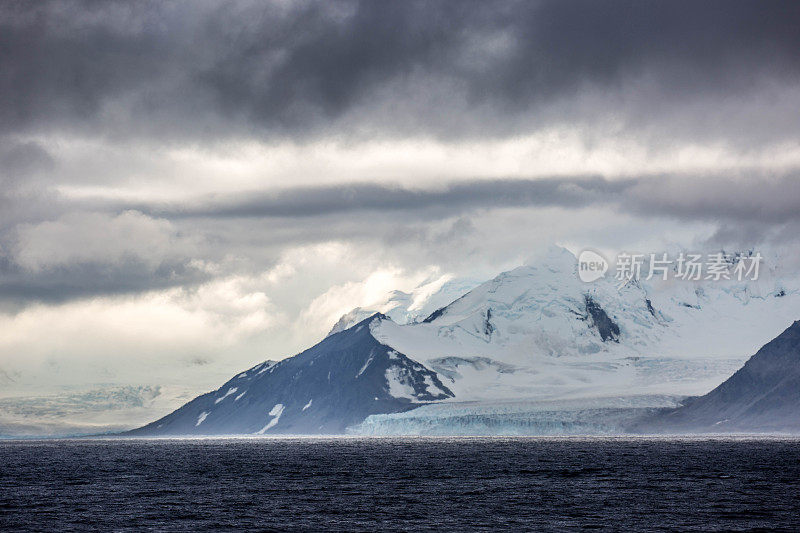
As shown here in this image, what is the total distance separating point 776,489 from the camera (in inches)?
5945

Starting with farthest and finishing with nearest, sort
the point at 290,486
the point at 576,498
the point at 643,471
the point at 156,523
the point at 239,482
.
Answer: the point at 643,471 → the point at 239,482 → the point at 290,486 → the point at 576,498 → the point at 156,523

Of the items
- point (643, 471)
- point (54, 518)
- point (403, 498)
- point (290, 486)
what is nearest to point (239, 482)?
point (290, 486)

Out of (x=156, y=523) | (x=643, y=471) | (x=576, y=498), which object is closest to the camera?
(x=156, y=523)

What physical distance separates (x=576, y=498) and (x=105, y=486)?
7802cm

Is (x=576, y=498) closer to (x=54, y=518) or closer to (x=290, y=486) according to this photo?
(x=290, y=486)

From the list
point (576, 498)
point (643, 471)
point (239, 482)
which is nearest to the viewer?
point (576, 498)

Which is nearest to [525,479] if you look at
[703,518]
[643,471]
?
[643,471]

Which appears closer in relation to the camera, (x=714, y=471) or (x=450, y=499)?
(x=450, y=499)

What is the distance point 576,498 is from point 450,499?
16.9m

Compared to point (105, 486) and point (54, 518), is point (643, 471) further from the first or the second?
point (54, 518)

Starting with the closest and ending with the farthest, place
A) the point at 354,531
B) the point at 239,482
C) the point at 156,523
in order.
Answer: the point at 354,531 < the point at 156,523 < the point at 239,482

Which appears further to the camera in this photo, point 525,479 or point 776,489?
point 525,479

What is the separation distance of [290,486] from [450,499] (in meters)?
37.2

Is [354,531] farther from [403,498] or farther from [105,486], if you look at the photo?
[105,486]
